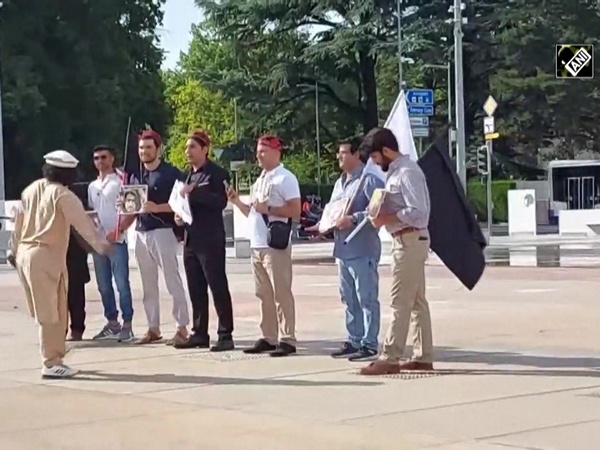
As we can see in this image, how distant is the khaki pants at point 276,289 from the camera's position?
1155 cm

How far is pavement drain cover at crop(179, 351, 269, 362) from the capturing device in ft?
37.8

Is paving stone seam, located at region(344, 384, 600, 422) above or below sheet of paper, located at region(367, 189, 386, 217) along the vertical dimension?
below

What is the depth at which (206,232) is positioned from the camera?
11898 millimetres

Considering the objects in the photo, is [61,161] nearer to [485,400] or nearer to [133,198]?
[133,198]

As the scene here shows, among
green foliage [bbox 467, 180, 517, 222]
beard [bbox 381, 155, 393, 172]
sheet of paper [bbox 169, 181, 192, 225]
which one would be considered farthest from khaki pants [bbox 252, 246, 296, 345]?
green foliage [bbox 467, 180, 517, 222]

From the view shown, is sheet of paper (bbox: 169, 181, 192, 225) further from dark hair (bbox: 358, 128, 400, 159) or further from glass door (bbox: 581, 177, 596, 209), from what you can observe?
glass door (bbox: 581, 177, 596, 209)

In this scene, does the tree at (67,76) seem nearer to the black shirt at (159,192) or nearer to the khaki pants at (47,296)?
the black shirt at (159,192)

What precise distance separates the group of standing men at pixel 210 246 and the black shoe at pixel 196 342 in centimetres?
1

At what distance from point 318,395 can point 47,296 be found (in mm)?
2517

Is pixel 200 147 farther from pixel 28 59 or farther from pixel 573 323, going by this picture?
pixel 28 59

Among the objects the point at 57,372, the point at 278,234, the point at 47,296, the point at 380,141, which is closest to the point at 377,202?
the point at 380,141

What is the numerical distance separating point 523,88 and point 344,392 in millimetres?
48862

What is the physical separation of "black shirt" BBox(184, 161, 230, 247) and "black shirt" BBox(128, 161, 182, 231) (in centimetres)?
64

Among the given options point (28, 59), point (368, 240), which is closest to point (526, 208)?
point (28, 59)
